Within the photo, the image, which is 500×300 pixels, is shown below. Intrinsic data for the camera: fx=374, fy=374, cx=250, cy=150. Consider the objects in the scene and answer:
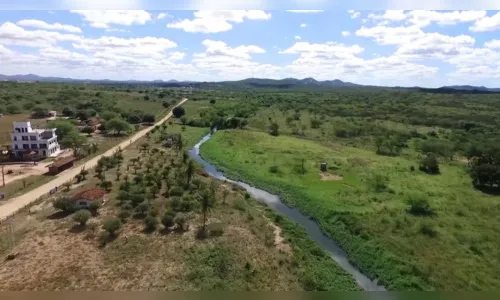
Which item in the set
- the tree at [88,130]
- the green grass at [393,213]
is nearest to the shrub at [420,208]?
the green grass at [393,213]

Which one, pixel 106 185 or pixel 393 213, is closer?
pixel 393 213

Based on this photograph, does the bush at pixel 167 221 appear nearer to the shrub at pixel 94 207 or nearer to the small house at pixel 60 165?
the shrub at pixel 94 207

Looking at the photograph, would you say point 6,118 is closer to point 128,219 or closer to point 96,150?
point 96,150

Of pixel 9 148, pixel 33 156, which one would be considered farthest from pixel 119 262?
pixel 9 148

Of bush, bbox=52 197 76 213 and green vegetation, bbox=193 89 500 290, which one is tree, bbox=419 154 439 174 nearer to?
green vegetation, bbox=193 89 500 290

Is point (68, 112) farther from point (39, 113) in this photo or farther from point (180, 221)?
point (180, 221)

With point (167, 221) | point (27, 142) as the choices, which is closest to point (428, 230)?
point (167, 221)
